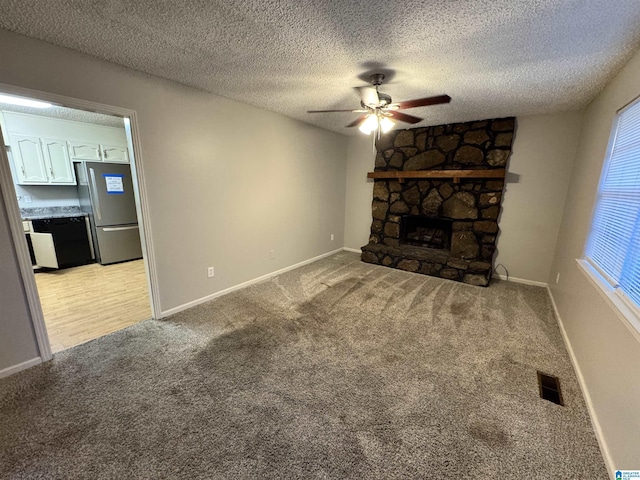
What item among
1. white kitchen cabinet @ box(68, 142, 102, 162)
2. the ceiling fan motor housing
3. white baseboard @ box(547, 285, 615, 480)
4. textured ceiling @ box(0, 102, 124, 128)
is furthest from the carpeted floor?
white kitchen cabinet @ box(68, 142, 102, 162)

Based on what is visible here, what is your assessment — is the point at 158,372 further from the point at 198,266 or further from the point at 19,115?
the point at 19,115

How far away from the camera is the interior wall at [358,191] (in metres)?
4.77

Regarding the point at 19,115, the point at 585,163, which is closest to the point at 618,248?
the point at 585,163

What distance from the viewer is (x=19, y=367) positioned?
1.89 m

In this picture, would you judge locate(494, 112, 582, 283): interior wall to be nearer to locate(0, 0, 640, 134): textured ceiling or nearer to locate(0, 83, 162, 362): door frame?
locate(0, 0, 640, 134): textured ceiling

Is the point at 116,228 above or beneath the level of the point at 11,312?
above

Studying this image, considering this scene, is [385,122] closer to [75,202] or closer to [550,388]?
[550,388]

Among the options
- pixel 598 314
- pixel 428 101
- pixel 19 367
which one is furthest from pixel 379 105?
pixel 19 367

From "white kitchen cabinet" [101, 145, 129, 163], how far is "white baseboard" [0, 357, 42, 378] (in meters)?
3.65

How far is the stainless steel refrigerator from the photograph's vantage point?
164 inches

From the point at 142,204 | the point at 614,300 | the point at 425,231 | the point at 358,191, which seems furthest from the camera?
the point at 358,191

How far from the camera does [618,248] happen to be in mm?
1661

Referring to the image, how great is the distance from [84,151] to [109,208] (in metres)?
1.05

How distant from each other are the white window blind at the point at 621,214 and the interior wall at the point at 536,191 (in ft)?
4.65
